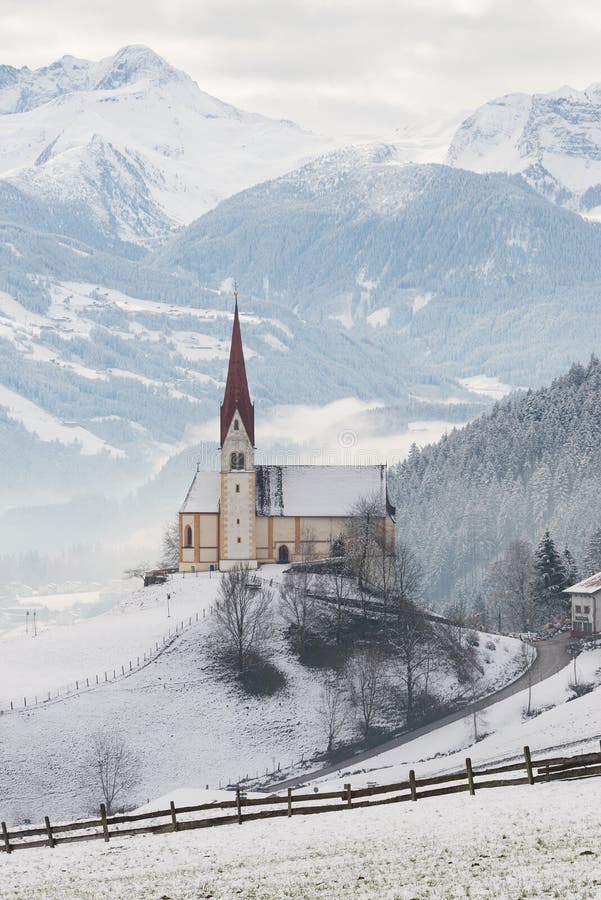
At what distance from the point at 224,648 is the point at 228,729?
10556mm

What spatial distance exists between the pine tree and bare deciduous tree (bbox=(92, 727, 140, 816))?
5050 centimetres

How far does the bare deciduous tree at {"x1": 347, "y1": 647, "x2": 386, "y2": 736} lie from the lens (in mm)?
125312

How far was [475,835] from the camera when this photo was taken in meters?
52.3

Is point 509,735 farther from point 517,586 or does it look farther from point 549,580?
point 517,586

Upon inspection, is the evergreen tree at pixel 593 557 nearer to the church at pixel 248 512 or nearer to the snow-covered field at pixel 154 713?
the church at pixel 248 512

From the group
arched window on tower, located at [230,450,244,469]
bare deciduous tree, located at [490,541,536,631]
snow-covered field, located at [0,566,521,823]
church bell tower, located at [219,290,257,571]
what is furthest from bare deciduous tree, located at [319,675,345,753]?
bare deciduous tree, located at [490,541,536,631]

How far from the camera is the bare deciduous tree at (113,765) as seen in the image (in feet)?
358

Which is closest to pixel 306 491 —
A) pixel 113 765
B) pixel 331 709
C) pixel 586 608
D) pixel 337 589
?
pixel 337 589

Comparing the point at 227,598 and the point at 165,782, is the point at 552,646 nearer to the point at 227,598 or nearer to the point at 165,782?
the point at 227,598

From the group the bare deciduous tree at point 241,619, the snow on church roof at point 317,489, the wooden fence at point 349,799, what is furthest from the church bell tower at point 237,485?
the wooden fence at point 349,799

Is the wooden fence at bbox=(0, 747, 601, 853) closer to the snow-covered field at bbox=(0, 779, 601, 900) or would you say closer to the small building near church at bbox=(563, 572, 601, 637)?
the snow-covered field at bbox=(0, 779, 601, 900)

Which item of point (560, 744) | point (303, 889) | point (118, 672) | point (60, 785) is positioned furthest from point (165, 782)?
point (303, 889)

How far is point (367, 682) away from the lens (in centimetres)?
12812

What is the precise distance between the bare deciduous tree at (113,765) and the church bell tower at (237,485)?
120 feet
